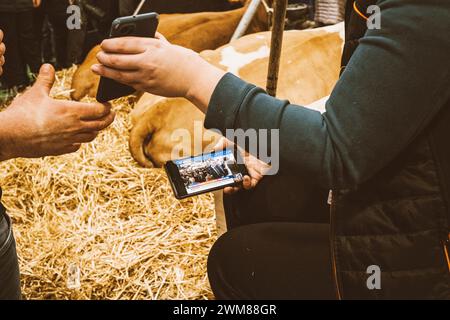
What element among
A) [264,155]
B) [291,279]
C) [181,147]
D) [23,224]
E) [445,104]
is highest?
[445,104]

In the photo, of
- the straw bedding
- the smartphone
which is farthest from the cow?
the smartphone

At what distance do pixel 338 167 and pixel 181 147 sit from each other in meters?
1.45

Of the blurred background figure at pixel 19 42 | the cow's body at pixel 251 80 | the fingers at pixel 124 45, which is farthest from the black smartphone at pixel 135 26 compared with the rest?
the blurred background figure at pixel 19 42

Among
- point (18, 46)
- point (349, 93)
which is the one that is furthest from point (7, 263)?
point (18, 46)

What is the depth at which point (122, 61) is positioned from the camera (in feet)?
3.16

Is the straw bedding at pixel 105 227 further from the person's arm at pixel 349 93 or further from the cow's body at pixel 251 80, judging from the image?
the person's arm at pixel 349 93

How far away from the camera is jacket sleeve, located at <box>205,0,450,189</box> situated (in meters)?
0.78

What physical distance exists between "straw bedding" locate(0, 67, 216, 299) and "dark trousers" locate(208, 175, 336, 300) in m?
0.52

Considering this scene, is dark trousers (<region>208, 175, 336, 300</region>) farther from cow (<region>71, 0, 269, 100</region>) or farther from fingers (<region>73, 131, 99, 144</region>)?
cow (<region>71, 0, 269, 100</region>)

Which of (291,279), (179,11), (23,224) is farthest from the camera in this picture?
(179,11)

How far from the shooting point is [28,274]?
1909 millimetres

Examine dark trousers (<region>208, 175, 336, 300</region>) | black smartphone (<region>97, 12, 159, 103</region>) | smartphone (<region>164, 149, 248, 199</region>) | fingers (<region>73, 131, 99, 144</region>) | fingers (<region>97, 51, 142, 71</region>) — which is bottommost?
dark trousers (<region>208, 175, 336, 300</region>)
